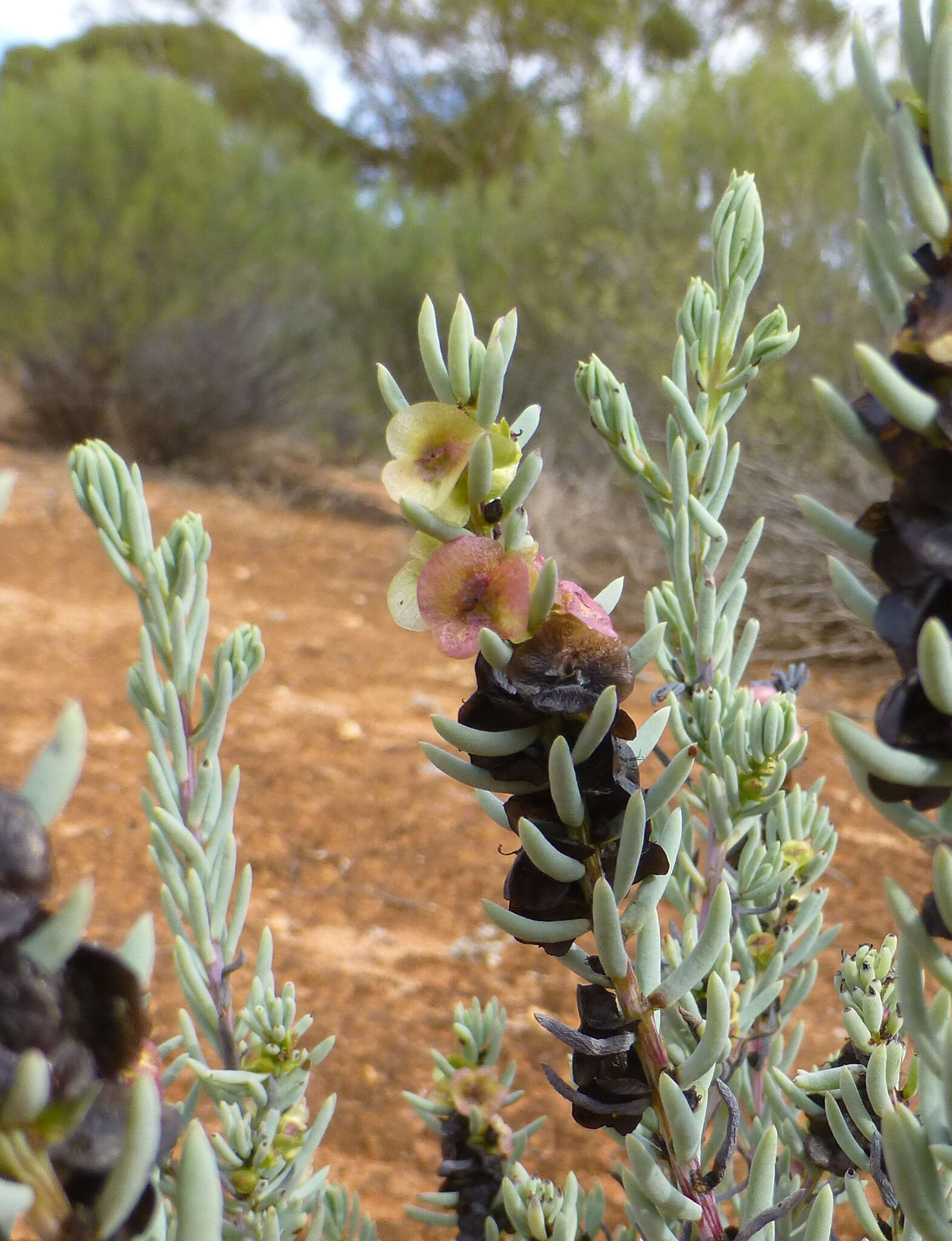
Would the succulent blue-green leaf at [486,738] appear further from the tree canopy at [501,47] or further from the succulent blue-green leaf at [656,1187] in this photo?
the tree canopy at [501,47]

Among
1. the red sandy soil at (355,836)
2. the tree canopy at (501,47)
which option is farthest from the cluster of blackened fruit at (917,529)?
the tree canopy at (501,47)

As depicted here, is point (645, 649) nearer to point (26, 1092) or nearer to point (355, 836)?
point (26, 1092)

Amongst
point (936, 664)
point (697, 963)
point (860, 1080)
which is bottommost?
point (860, 1080)

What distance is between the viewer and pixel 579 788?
423 millimetres

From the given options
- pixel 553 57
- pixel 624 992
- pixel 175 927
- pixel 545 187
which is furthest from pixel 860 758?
pixel 553 57

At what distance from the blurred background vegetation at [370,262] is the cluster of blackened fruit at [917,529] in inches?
197

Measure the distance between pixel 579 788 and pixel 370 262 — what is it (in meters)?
11.0

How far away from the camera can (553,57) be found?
15.2 m

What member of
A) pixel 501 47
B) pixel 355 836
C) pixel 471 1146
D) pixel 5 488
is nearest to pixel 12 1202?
pixel 5 488

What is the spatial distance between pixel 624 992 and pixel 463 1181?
0.64 m

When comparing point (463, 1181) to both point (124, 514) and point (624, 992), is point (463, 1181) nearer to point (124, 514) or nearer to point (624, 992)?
point (624, 992)

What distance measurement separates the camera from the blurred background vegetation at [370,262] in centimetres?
680

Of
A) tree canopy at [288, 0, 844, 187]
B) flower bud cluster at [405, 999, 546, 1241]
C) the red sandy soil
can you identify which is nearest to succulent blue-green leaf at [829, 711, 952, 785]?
flower bud cluster at [405, 999, 546, 1241]

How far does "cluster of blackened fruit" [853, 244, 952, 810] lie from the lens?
1.03 feet
